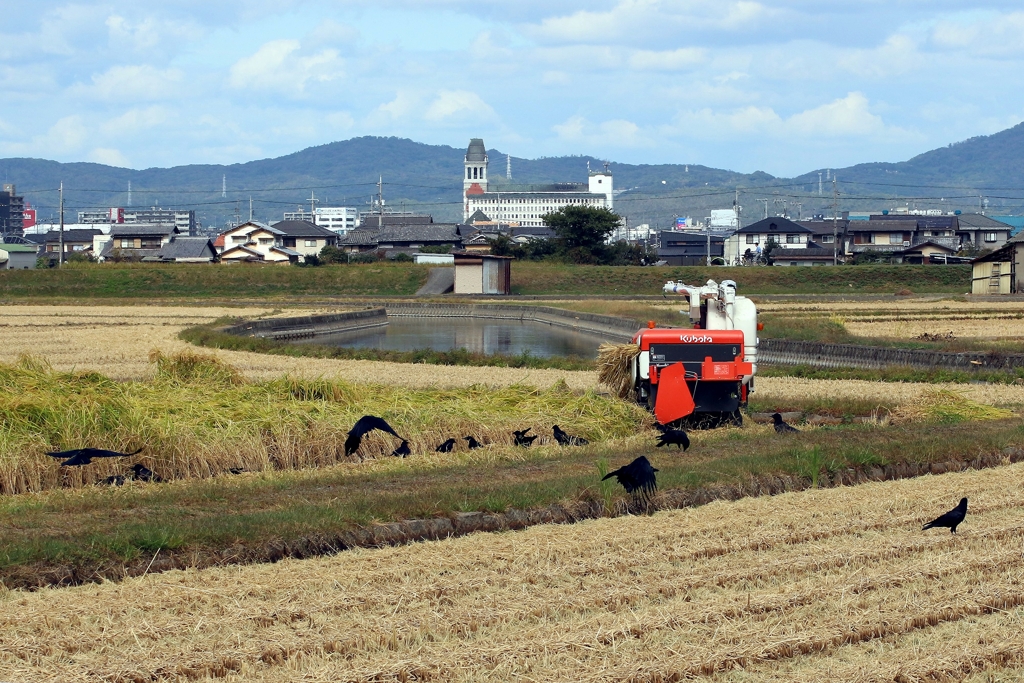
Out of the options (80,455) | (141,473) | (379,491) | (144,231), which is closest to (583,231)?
(144,231)

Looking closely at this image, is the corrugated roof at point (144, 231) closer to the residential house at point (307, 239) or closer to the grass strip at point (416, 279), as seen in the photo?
the residential house at point (307, 239)

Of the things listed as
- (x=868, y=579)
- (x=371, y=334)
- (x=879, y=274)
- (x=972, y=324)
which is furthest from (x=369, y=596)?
(x=879, y=274)

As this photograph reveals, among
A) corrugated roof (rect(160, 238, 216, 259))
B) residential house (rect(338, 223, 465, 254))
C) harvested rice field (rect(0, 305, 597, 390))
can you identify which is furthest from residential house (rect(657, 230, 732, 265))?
harvested rice field (rect(0, 305, 597, 390))

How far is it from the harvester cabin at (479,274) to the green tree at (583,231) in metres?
14.0

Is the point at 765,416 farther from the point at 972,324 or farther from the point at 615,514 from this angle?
the point at 972,324

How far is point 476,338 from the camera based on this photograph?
35.3m

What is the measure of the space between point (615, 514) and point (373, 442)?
4.02 metres

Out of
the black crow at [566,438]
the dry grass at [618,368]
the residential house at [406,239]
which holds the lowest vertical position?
the black crow at [566,438]

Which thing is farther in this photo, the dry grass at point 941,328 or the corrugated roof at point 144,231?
the corrugated roof at point 144,231

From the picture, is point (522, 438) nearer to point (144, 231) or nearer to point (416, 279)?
point (416, 279)

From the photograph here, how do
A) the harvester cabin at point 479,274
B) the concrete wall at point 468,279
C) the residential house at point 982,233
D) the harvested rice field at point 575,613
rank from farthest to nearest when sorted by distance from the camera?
1. the residential house at point 982,233
2. the concrete wall at point 468,279
3. the harvester cabin at point 479,274
4. the harvested rice field at point 575,613

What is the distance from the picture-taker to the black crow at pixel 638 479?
8.45 m

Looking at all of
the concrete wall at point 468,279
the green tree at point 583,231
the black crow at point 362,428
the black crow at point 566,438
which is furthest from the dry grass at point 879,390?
the green tree at point 583,231

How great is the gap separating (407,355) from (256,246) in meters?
69.9
